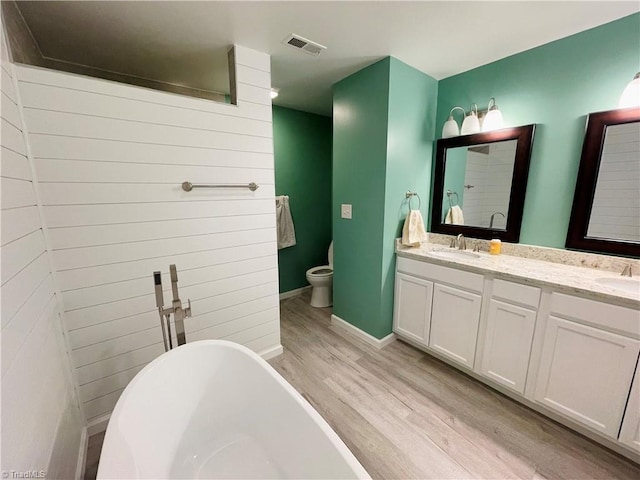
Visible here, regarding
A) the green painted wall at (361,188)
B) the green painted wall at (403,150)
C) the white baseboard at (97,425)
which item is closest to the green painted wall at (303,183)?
the green painted wall at (361,188)

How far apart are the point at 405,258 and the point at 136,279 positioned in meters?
1.94

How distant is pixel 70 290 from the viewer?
1.38 metres

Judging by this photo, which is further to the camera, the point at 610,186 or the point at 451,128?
the point at 451,128

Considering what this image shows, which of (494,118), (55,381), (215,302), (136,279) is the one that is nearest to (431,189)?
(494,118)

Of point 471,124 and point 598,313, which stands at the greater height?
point 471,124

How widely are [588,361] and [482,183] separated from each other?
1.37m

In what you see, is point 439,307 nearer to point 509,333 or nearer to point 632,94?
point 509,333

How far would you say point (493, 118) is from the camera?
1979mm

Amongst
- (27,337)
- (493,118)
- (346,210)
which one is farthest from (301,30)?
(27,337)

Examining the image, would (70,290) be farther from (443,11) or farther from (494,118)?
(494,118)

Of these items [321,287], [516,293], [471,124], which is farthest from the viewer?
[321,287]

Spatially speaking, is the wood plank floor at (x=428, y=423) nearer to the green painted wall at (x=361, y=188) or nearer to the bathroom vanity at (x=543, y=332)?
the bathroom vanity at (x=543, y=332)

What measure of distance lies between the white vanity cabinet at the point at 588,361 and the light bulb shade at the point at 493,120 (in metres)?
1.30

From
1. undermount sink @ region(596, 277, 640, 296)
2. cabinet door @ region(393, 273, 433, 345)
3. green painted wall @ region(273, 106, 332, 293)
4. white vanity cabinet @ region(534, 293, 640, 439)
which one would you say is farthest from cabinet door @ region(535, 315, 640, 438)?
green painted wall @ region(273, 106, 332, 293)
